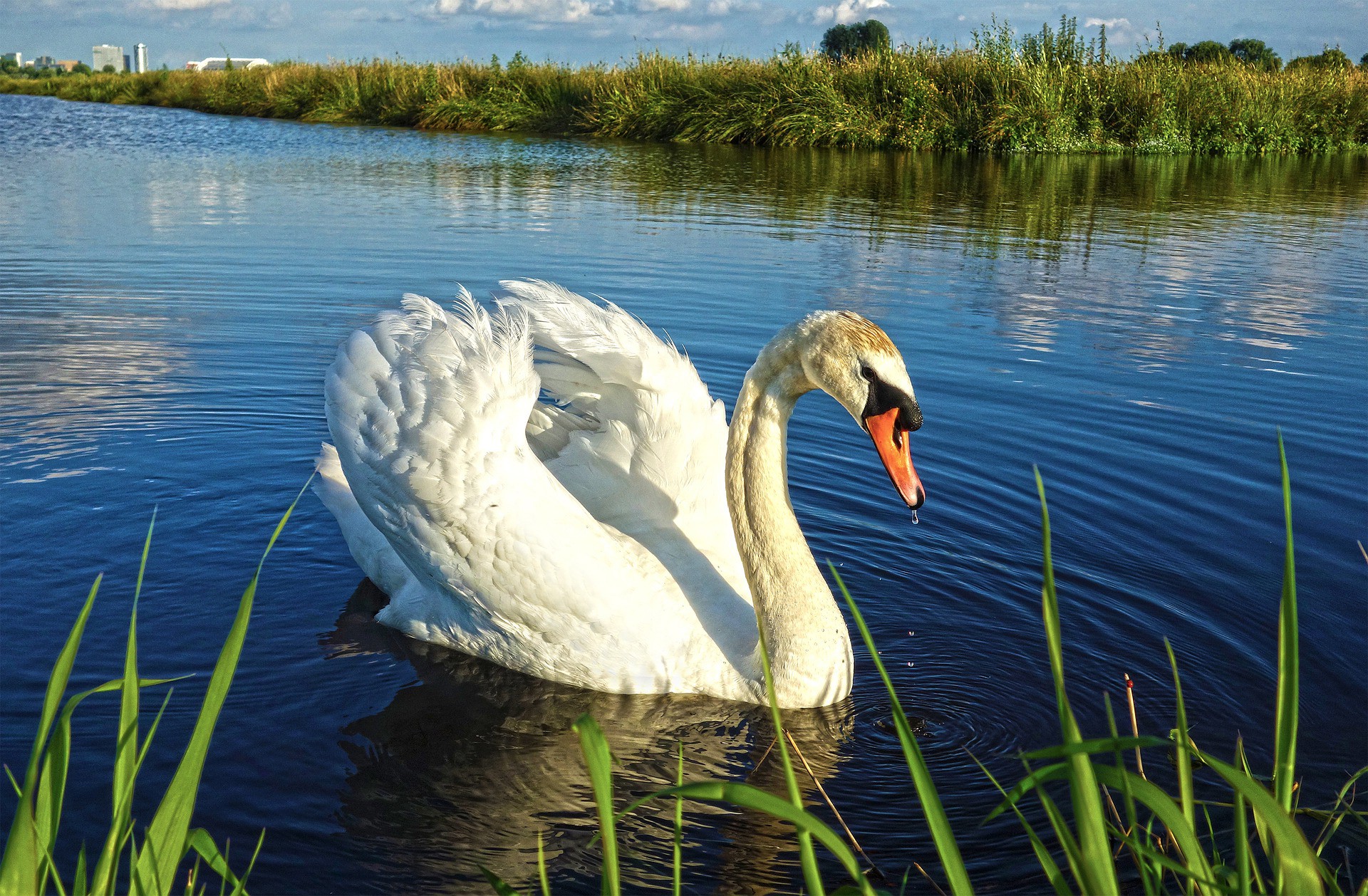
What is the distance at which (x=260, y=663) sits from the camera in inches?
163

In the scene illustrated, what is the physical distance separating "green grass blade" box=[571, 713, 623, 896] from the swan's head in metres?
1.96

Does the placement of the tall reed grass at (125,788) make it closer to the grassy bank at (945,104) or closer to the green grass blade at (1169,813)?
the green grass blade at (1169,813)

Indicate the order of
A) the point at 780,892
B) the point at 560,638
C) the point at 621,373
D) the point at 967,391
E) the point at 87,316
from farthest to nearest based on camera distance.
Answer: the point at 87,316 → the point at 967,391 → the point at 621,373 → the point at 560,638 → the point at 780,892

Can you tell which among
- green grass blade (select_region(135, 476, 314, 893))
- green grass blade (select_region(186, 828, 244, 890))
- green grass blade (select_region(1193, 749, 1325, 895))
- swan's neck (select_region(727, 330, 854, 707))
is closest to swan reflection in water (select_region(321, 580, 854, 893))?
swan's neck (select_region(727, 330, 854, 707))

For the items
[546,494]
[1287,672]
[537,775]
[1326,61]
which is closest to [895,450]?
[546,494]

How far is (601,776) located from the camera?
1.59 meters

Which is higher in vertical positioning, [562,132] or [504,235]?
[562,132]

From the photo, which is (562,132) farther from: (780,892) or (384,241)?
(780,892)

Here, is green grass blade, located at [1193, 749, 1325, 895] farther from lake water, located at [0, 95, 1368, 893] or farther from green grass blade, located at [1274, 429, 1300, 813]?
lake water, located at [0, 95, 1368, 893]

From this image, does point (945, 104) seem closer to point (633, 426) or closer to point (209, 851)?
point (633, 426)

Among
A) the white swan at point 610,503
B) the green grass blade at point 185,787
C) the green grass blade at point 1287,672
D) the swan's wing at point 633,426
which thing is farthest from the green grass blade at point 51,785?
the swan's wing at point 633,426

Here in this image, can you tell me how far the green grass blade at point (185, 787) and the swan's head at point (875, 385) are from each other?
2167 mm

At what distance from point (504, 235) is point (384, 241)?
1.27 metres

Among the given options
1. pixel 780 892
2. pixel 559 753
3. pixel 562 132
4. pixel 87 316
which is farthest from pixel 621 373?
pixel 562 132
